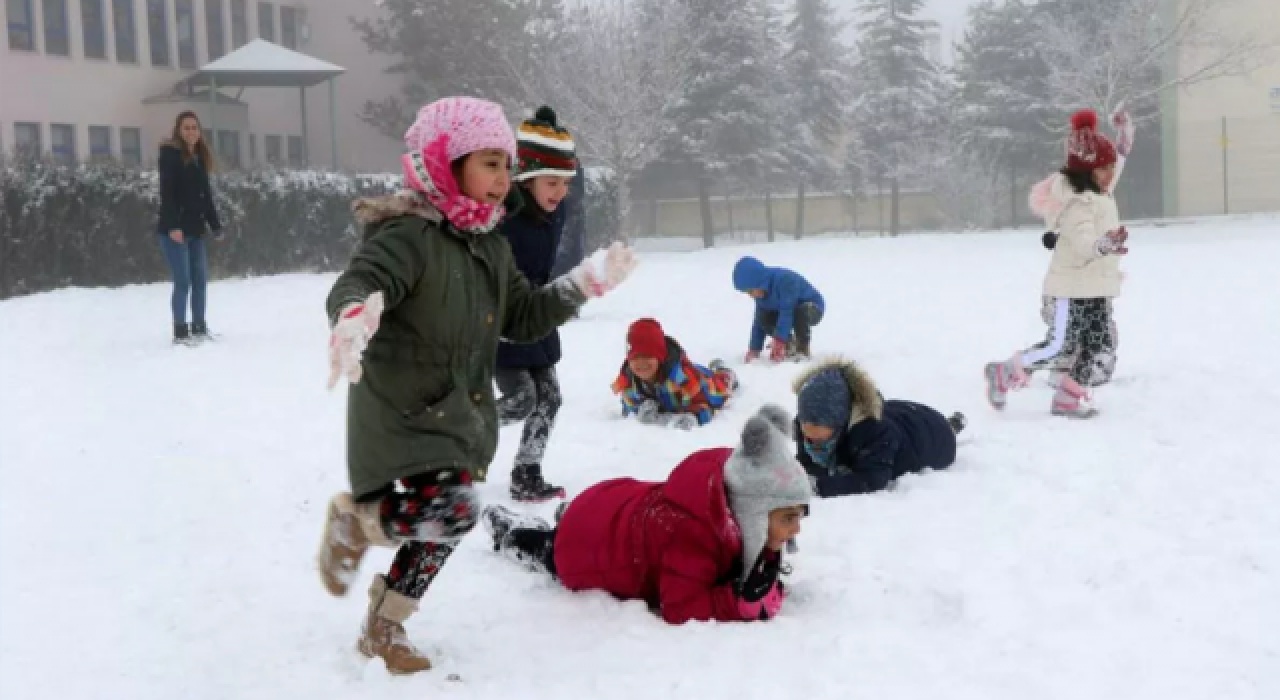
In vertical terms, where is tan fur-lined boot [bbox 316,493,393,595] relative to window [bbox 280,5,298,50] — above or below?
below

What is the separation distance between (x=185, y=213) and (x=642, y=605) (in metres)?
8.56

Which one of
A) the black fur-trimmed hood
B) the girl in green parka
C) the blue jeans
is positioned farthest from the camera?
the blue jeans

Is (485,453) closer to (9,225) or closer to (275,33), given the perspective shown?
(9,225)

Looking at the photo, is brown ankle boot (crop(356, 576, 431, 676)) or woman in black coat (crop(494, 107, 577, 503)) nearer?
brown ankle boot (crop(356, 576, 431, 676))

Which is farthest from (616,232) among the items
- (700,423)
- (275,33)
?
(700,423)

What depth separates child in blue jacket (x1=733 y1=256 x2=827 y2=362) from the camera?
33.3 ft

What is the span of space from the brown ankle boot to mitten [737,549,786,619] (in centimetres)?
100

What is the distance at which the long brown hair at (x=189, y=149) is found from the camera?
37.2 feet

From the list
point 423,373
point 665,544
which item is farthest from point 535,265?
point 423,373

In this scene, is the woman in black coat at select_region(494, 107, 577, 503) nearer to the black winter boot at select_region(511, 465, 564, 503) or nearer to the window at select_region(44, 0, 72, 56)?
the black winter boot at select_region(511, 465, 564, 503)

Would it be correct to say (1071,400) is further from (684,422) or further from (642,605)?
(642,605)

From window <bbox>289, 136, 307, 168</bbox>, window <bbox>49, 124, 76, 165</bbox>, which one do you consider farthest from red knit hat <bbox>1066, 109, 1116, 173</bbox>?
window <bbox>289, 136, 307, 168</bbox>

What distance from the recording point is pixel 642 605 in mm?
4133

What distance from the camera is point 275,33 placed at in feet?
126
